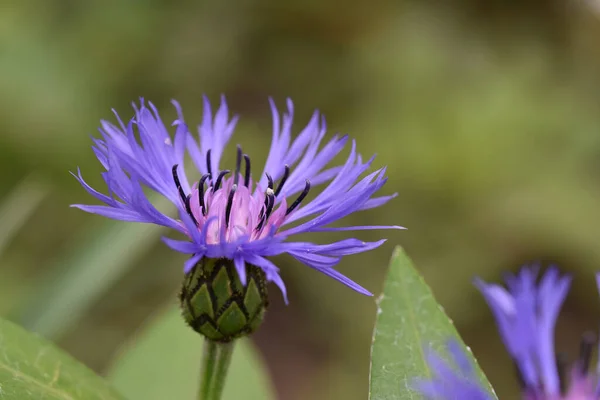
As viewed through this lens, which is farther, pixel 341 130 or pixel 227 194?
pixel 341 130

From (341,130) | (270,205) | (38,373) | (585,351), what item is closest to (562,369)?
(585,351)

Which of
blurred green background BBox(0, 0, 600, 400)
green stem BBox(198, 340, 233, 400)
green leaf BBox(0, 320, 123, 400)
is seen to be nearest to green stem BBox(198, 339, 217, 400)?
green stem BBox(198, 340, 233, 400)

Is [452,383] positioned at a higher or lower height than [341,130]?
lower

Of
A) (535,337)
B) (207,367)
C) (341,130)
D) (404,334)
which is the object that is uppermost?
(341,130)

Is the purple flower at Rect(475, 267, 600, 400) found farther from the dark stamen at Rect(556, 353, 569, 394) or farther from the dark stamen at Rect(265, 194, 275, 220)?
the dark stamen at Rect(265, 194, 275, 220)

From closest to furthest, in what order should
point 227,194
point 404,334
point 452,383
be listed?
point 452,383 < point 404,334 < point 227,194

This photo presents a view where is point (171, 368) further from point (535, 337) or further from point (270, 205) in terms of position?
→ point (535, 337)

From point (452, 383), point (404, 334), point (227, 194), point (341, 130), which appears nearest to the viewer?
point (452, 383)

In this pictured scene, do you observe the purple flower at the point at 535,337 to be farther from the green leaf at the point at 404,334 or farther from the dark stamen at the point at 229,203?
the dark stamen at the point at 229,203

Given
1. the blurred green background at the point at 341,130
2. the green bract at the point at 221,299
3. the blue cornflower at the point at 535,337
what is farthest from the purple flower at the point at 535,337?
the blurred green background at the point at 341,130
